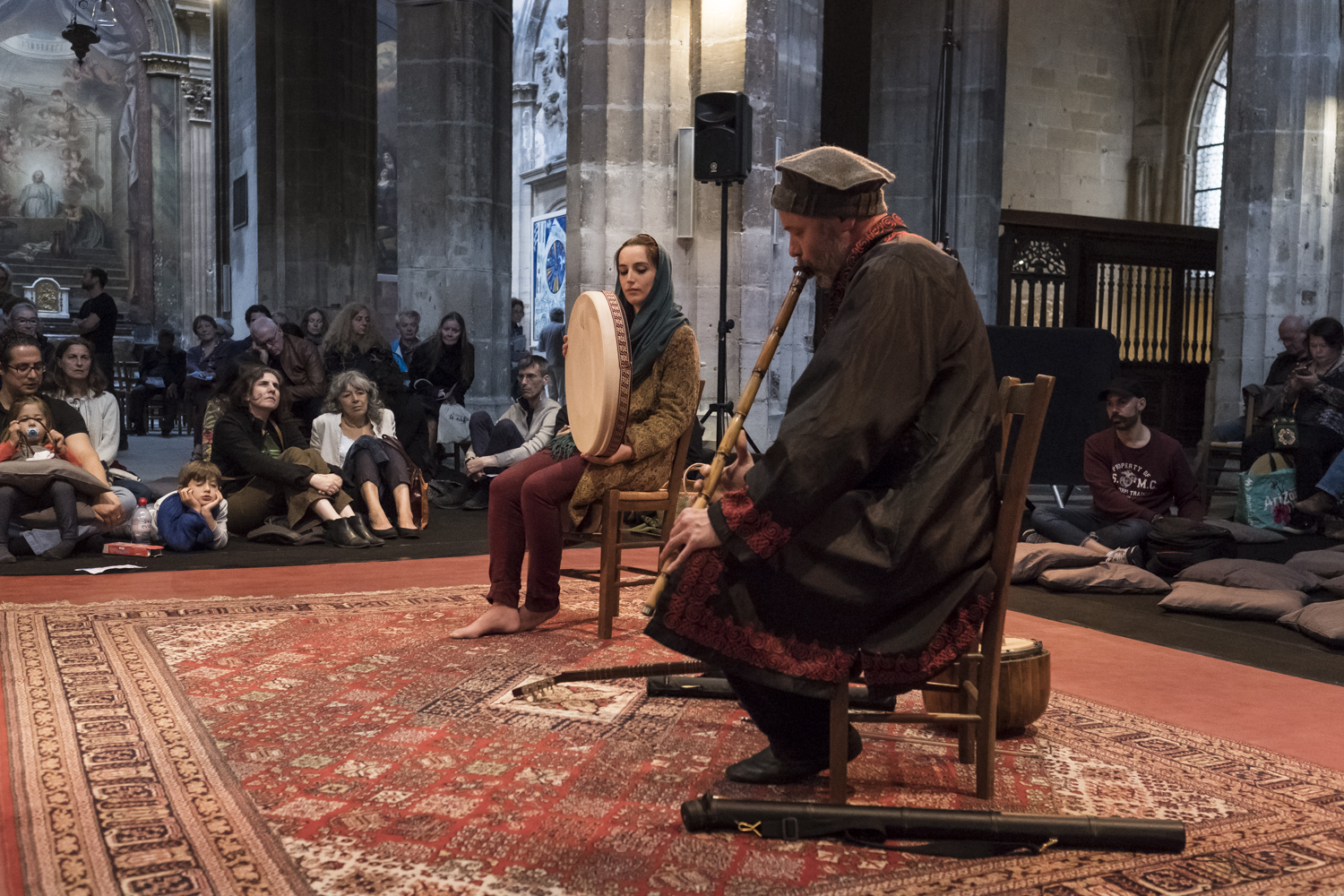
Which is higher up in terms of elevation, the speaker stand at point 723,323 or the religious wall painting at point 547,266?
the religious wall painting at point 547,266

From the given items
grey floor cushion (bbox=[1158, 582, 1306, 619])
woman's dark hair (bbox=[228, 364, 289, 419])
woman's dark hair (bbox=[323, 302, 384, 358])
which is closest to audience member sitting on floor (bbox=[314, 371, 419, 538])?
woman's dark hair (bbox=[228, 364, 289, 419])

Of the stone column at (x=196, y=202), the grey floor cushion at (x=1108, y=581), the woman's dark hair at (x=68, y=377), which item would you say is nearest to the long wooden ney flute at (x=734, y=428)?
the grey floor cushion at (x=1108, y=581)

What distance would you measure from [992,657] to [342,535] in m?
4.50

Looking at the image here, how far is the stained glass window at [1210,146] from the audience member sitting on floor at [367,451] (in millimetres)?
12355

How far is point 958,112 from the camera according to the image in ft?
34.6

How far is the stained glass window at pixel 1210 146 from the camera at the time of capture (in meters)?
15.2

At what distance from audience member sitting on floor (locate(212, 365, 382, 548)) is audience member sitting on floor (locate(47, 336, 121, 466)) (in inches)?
23.7

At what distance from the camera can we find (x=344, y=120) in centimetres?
1164

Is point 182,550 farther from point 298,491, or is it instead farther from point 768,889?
point 768,889

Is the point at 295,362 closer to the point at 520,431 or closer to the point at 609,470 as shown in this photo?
the point at 520,431

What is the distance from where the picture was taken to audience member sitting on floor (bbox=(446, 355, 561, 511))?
6.77 m

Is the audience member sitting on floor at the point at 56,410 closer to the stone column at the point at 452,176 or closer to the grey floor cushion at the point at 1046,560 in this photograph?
the grey floor cushion at the point at 1046,560

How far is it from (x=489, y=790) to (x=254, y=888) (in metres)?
0.62

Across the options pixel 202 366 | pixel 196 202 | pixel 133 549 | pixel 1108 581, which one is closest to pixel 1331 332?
pixel 1108 581
